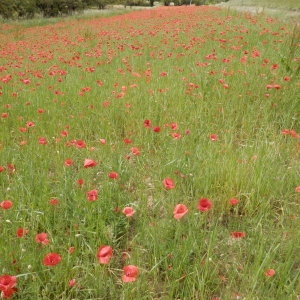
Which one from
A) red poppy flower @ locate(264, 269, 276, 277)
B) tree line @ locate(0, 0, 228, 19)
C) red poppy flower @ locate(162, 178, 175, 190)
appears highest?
red poppy flower @ locate(162, 178, 175, 190)

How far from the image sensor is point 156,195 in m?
2.21

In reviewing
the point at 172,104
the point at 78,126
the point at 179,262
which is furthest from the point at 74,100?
the point at 179,262

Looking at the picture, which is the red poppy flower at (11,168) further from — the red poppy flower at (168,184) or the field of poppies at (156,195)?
the red poppy flower at (168,184)

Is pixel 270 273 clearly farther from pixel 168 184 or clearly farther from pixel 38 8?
pixel 38 8

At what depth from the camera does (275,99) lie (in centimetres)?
361

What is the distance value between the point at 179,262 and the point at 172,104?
229cm

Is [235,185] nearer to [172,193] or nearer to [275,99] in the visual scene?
[172,193]

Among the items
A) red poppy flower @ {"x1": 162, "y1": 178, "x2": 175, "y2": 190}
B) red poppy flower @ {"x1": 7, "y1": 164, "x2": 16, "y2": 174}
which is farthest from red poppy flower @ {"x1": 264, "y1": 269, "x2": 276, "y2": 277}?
red poppy flower @ {"x1": 7, "y1": 164, "x2": 16, "y2": 174}

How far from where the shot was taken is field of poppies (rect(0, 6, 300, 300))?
1.59 m

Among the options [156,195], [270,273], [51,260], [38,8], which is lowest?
[38,8]

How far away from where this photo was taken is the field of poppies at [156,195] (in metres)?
1.59

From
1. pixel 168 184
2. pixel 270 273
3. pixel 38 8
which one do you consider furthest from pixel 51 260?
pixel 38 8

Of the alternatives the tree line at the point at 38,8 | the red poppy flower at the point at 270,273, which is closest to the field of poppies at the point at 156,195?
the red poppy flower at the point at 270,273

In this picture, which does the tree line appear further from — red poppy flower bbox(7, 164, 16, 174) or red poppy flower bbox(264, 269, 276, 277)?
red poppy flower bbox(264, 269, 276, 277)
